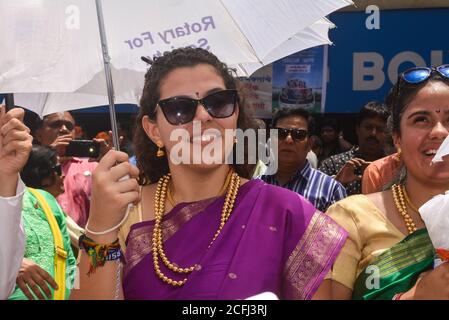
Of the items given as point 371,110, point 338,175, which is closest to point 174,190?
point 338,175

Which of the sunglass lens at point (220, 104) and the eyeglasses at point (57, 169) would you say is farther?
the eyeglasses at point (57, 169)

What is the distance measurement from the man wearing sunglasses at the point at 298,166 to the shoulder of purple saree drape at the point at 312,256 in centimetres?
190

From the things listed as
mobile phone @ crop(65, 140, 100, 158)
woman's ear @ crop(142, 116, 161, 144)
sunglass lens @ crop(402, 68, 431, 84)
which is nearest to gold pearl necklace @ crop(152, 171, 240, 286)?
woman's ear @ crop(142, 116, 161, 144)

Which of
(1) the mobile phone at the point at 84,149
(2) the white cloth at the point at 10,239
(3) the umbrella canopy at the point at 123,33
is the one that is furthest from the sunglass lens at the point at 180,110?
(1) the mobile phone at the point at 84,149

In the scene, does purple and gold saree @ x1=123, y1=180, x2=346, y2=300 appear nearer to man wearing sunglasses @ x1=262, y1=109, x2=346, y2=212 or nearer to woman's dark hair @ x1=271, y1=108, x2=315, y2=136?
man wearing sunglasses @ x1=262, y1=109, x2=346, y2=212

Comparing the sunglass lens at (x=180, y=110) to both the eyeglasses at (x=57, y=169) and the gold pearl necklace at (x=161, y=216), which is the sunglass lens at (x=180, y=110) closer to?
the gold pearl necklace at (x=161, y=216)

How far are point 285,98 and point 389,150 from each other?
200cm

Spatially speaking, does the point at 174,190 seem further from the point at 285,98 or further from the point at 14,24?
the point at 285,98

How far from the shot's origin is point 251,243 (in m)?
2.04

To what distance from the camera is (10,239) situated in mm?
2115

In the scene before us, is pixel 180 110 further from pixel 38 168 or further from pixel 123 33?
pixel 38 168

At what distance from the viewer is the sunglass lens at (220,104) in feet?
6.85

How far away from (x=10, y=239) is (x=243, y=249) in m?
0.72

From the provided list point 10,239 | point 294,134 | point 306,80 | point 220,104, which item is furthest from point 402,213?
point 306,80
